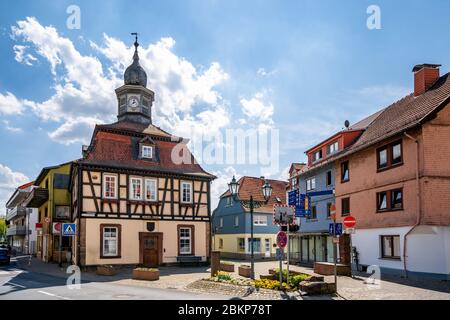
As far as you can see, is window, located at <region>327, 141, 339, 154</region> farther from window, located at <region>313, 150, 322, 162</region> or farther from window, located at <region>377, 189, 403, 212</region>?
window, located at <region>377, 189, 403, 212</region>

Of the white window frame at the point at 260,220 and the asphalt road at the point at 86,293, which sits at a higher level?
the white window frame at the point at 260,220

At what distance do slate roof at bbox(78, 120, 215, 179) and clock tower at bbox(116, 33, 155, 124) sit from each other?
974 mm

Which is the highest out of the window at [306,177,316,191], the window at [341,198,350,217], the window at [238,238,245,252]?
the window at [306,177,316,191]

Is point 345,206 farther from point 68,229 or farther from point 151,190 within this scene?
point 68,229

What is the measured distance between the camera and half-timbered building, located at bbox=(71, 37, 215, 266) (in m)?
28.9

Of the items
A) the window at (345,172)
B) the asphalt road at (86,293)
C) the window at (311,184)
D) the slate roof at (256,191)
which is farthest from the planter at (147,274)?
the slate roof at (256,191)

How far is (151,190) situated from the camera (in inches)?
1249

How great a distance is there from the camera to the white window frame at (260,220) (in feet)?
163

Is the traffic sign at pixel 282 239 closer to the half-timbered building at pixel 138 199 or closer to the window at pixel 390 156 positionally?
the window at pixel 390 156

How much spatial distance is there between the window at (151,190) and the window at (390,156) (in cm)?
1468

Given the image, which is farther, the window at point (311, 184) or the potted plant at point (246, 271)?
the window at point (311, 184)

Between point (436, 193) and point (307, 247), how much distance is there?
16882mm

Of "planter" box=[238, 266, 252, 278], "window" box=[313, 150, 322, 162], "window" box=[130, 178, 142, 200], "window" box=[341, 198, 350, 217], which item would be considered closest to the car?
"window" box=[130, 178, 142, 200]
